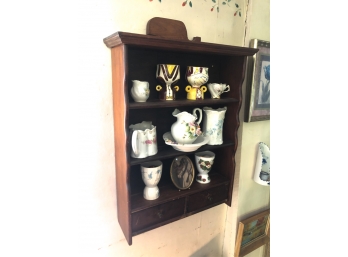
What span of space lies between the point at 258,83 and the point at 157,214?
873 mm

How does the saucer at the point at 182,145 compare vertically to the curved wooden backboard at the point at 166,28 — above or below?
below

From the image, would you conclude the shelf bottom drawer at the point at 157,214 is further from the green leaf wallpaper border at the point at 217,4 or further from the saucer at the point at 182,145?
the green leaf wallpaper border at the point at 217,4

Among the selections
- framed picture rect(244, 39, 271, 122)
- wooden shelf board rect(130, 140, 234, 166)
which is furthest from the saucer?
framed picture rect(244, 39, 271, 122)

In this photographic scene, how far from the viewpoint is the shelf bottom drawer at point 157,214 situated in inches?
35.4

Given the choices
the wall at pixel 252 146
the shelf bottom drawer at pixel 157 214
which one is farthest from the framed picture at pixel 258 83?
the shelf bottom drawer at pixel 157 214

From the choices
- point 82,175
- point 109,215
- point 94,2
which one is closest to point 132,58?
→ point 94,2

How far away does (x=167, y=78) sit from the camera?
2.92 ft

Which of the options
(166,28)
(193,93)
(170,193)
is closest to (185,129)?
(193,93)

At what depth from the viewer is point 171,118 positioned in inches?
41.6

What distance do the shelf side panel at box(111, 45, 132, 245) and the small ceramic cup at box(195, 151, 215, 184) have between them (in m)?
0.39

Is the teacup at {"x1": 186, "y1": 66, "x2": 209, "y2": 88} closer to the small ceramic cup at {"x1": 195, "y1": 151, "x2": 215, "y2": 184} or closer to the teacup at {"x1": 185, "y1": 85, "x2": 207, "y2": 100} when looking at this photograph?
the teacup at {"x1": 185, "y1": 85, "x2": 207, "y2": 100}

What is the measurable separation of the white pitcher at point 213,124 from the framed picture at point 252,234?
0.68 m

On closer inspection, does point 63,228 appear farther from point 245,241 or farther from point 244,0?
point 244,0

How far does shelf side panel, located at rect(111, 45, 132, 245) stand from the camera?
0.76m
